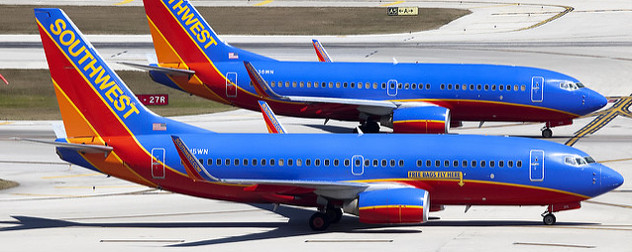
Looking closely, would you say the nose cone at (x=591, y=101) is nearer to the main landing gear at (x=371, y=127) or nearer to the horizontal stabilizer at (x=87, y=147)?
the main landing gear at (x=371, y=127)

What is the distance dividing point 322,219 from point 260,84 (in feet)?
69.5

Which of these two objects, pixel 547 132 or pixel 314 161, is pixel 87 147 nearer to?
pixel 314 161

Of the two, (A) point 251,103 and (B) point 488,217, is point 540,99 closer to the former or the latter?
(A) point 251,103

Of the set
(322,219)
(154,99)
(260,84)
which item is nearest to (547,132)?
(260,84)

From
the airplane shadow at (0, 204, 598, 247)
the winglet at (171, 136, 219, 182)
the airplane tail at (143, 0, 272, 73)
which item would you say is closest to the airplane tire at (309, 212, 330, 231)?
the airplane shadow at (0, 204, 598, 247)

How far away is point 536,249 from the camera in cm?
3909

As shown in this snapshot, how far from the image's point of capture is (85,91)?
4422 cm

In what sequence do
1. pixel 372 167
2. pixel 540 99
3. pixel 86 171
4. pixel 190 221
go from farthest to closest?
pixel 540 99, pixel 86 171, pixel 190 221, pixel 372 167

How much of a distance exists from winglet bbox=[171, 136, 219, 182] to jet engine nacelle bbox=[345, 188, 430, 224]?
237 inches

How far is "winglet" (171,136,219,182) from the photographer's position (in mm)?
39438

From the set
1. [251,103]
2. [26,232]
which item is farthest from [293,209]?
[251,103]

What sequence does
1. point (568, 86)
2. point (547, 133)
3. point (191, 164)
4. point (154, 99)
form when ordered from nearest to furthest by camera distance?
point (191, 164) < point (568, 86) < point (547, 133) < point (154, 99)

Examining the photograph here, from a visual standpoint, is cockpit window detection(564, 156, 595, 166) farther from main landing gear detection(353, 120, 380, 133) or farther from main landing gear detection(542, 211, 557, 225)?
main landing gear detection(353, 120, 380, 133)

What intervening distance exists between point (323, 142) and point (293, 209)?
5.60 meters
